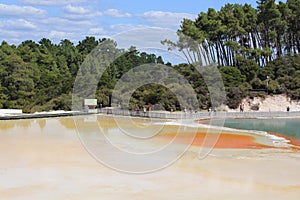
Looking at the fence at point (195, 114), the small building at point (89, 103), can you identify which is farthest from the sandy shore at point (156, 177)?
the small building at point (89, 103)

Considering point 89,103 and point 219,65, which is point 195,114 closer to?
point 89,103

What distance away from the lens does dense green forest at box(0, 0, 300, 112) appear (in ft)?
158

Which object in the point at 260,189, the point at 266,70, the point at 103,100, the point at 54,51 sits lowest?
the point at 260,189

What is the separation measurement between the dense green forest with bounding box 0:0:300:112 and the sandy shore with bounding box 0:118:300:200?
2503cm

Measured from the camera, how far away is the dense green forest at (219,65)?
1897 inches

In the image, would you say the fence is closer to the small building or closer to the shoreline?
the shoreline

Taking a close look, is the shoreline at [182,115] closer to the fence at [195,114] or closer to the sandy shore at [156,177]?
the fence at [195,114]

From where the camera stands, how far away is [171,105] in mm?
44375

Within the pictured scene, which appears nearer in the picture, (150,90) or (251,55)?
(150,90)

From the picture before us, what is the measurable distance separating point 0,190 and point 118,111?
2977 centimetres

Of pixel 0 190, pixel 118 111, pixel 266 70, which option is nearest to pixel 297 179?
pixel 0 190

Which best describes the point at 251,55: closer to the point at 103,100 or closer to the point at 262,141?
the point at 103,100

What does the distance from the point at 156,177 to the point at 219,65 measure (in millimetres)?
41152

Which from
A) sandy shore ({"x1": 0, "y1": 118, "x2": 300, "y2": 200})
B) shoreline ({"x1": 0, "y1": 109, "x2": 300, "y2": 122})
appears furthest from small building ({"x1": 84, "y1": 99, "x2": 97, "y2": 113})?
sandy shore ({"x1": 0, "y1": 118, "x2": 300, "y2": 200})
